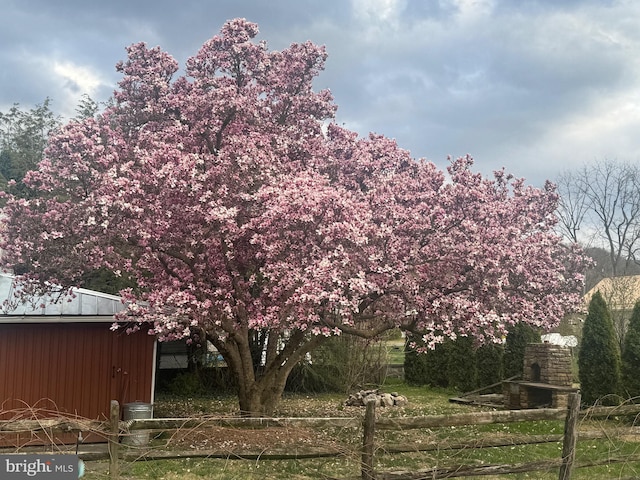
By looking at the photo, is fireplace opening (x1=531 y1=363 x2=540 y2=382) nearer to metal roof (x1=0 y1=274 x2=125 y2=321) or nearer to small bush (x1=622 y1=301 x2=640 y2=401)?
small bush (x1=622 y1=301 x2=640 y2=401)

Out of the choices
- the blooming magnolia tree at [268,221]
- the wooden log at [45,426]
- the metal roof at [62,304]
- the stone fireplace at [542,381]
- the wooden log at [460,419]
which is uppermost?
the blooming magnolia tree at [268,221]

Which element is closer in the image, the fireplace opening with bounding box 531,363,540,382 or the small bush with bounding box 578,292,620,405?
the small bush with bounding box 578,292,620,405

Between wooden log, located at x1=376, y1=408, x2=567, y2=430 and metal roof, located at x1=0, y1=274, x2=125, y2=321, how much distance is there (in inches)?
308

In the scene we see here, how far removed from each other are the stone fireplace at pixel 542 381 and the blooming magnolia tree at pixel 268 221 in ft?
12.4

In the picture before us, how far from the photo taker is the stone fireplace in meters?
16.1

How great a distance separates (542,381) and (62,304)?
1252 cm

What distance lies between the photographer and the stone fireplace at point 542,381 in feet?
53.0

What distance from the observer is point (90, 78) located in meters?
15.6

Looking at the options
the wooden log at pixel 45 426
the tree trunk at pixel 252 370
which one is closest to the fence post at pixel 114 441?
the wooden log at pixel 45 426

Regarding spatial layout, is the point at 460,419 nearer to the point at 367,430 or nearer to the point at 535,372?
the point at 367,430

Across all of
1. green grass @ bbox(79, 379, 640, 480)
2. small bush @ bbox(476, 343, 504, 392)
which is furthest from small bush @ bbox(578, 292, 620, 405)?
small bush @ bbox(476, 343, 504, 392)

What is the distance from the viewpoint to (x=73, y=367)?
40.2 feet

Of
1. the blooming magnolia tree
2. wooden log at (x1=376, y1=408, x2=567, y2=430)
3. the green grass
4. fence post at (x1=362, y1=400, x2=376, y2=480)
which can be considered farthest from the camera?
the blooming magnolia tree

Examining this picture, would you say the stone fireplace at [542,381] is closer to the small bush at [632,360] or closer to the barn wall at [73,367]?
the small bush at [632,360]
